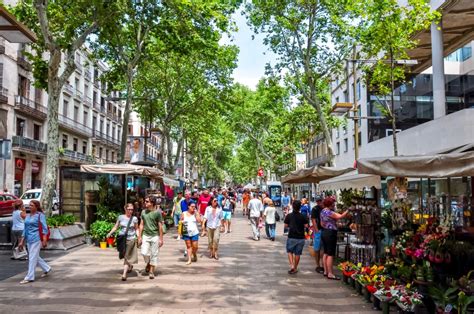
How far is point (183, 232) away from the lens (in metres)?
10.7

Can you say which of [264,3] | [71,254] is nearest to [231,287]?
[71,254]

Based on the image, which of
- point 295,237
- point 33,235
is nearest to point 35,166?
point 33,235

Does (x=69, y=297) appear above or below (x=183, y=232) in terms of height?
below

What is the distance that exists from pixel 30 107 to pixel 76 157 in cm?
978

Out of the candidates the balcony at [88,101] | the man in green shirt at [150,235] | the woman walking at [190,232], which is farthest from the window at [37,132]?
the man in green shirt at [150,235]

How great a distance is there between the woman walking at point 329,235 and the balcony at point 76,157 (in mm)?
33796

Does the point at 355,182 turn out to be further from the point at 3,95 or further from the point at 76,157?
the point at 76,157

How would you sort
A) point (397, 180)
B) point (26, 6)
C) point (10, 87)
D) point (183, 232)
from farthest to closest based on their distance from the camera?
point (10, 87) → point (26, 6) → point (183, 232) → point (397, 180)

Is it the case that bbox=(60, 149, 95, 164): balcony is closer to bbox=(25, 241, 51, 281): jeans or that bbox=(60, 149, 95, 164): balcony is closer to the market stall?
bbox=(25, 241, 51, 281): jeans

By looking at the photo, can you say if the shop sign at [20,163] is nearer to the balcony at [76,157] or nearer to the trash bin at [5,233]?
the balcony at [76,157]

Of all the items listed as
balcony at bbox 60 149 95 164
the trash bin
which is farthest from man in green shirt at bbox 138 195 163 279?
balcony at bbox 60 149 95 164

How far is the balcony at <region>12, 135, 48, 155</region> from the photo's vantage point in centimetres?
3103

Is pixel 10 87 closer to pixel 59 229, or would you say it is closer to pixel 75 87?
pixel 75 87

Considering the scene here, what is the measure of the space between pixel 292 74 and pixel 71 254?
546 inches
